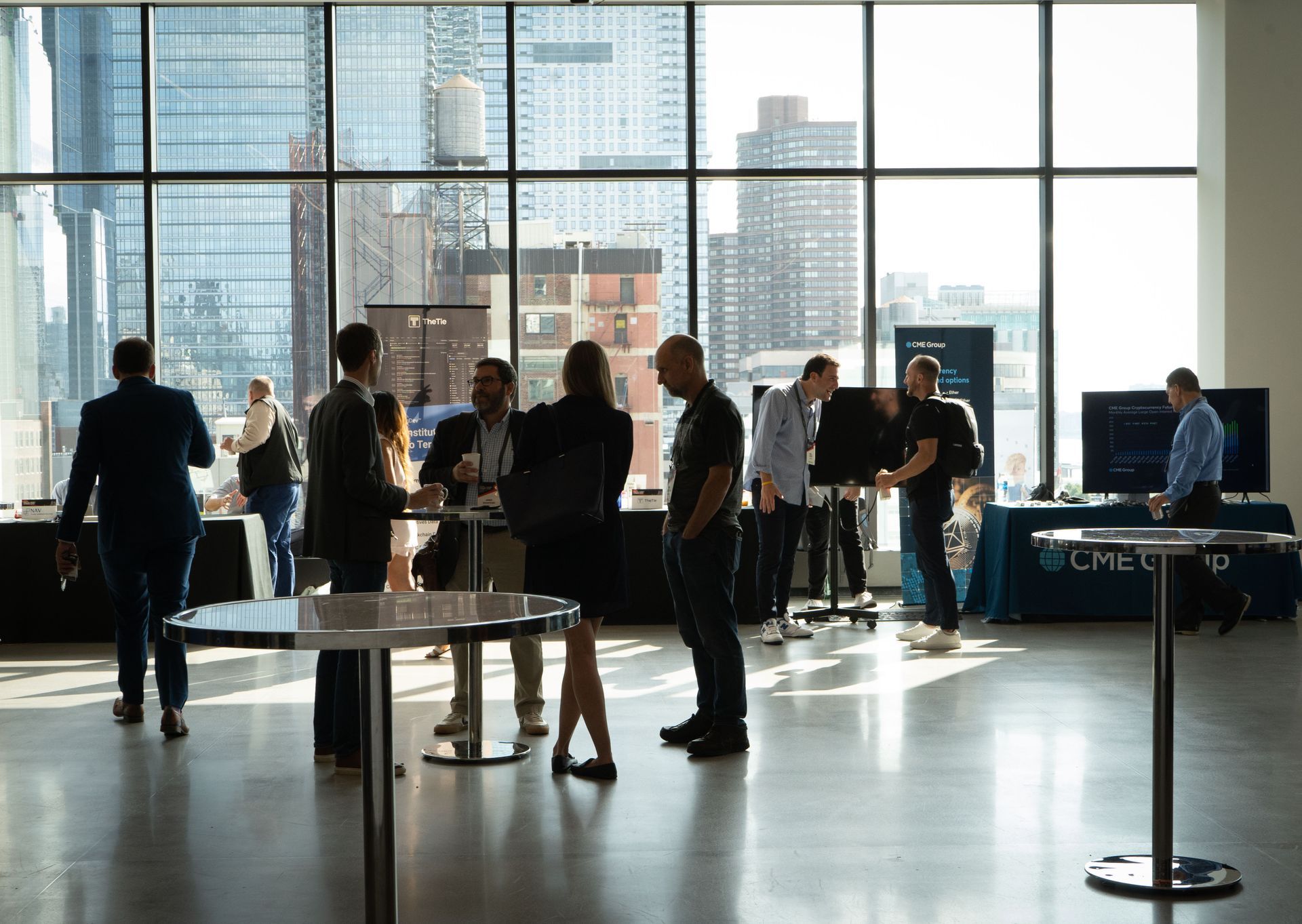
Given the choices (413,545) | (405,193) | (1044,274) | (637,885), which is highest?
(405,193)

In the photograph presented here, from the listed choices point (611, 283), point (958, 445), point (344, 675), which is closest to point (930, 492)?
point (958, 445)

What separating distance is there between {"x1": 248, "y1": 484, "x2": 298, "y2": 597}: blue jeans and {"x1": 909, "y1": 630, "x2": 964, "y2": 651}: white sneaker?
3758 millimetres

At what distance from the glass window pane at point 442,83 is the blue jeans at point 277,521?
2599 millimetres

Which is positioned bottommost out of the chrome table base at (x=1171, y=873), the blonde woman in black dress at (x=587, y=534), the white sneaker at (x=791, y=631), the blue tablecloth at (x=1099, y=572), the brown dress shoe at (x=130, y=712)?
the white sneaker at (x=791, y=631)

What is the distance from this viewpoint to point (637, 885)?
2.96 metres

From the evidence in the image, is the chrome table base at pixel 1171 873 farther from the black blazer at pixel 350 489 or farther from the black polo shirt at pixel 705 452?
the black blazer at pixel 350 489

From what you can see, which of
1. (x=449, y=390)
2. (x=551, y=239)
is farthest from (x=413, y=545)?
(x=551, y=239)

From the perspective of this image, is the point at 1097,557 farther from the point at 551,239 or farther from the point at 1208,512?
the point at 551,239

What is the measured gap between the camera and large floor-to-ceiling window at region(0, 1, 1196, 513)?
8477 millimetres

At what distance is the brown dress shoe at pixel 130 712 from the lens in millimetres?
4852

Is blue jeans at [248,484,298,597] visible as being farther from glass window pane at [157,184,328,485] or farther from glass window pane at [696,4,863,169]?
glass window pane at [696,4,863,169]

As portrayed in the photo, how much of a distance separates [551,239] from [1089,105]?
158 inches

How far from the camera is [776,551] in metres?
6.79

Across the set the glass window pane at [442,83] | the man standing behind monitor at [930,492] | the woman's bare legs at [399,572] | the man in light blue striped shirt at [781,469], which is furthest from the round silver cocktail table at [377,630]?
the glass window pane at [442,83]
